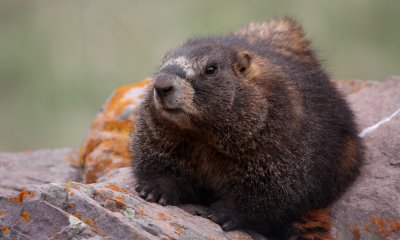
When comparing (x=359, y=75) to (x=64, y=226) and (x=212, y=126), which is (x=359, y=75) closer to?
(x=212, y=126)

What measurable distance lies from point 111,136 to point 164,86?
3.57m

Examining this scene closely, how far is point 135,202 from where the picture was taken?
6.55 meters

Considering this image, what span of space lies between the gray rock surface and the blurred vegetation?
461 centimetres

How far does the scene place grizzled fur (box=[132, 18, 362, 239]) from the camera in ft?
23.0

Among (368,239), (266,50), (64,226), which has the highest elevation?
(266,50)

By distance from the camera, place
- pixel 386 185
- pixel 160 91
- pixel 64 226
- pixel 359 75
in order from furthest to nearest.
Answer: pixel 359 75
pixel 386 185
pixel 160 91
pixel 64 226

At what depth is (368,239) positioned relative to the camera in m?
7.55

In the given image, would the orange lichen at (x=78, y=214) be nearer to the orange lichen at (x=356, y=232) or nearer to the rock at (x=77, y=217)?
the rock at (x=77, y=217)

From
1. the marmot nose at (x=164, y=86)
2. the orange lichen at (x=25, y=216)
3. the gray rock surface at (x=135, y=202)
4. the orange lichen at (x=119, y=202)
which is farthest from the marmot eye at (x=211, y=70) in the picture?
the orange lichen at (x=25, y=216)

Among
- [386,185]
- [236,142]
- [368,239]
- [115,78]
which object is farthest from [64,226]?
[115,78]

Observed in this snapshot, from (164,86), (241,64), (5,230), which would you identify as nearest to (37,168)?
(241,64)

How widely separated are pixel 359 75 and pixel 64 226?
410 inches

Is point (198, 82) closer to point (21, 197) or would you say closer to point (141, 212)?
point (141, 212)

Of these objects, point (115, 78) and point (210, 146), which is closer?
point (210, 146)
